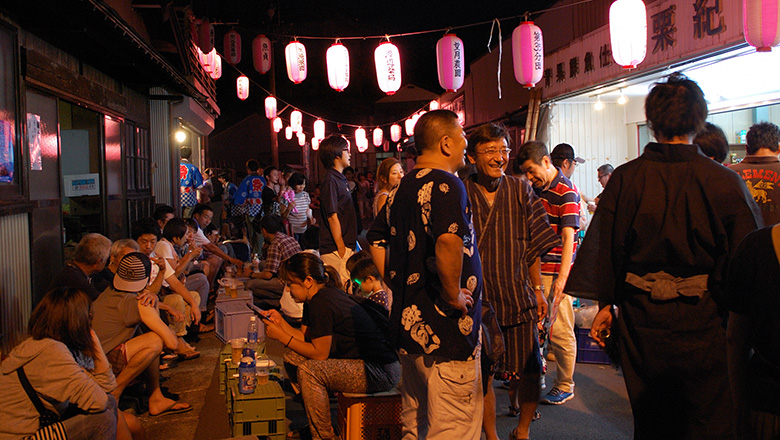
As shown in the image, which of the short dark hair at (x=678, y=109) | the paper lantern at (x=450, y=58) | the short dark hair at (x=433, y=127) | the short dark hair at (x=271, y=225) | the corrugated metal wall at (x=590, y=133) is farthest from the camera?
the paper lantern at (x=450, y=58)

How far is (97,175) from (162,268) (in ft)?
9.93

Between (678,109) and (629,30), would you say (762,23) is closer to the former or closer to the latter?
(629,30)

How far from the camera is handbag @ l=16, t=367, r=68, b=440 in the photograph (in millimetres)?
3482

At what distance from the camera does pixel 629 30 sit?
26.8ft

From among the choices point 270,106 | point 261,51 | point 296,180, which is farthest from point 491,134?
point 270,106

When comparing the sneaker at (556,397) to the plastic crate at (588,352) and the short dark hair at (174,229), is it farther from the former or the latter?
the short dark hair at (174,229)

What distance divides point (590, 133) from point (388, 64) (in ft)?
15.1

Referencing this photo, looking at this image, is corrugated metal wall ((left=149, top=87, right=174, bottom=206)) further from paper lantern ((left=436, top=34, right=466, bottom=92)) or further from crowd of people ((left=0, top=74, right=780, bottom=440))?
crowd of people ((left=0, top=74, right=780, bottom=440))

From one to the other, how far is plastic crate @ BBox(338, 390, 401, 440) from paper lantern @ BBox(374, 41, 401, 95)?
998cm

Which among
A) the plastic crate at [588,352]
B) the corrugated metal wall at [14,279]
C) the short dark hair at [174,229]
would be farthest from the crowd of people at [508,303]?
the short dark hair at [174,229]

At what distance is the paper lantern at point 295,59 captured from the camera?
15.2 metres

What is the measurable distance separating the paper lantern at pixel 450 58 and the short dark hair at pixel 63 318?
33.6 ft

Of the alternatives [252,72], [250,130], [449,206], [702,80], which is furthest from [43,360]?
[250,130]

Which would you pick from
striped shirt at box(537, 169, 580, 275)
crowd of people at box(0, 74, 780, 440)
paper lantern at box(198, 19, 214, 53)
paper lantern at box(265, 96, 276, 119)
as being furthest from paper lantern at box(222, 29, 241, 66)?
striped shirt at box(537, 169, 580, 275)
